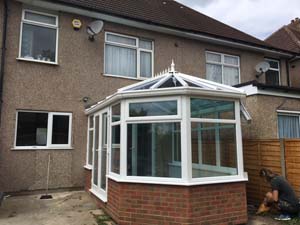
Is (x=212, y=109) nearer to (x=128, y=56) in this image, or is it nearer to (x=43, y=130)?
(x=128, y=56)

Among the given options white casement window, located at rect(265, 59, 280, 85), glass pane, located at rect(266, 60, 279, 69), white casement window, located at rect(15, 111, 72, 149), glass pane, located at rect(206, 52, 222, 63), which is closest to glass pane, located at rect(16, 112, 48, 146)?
white casement window, located at rect(15, 111, 72, 149)

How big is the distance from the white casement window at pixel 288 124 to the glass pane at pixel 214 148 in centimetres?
380

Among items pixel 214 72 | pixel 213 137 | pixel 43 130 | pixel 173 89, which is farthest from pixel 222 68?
pixel 43 130

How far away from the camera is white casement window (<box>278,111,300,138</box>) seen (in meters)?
8.80

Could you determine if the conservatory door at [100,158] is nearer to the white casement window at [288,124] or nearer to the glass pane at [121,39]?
the glass pane at [121,39]

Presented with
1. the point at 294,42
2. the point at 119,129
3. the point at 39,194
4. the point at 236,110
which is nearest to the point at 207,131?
the point at 236,110

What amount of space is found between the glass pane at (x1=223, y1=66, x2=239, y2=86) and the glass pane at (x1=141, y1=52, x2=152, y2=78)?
3719 millimetres

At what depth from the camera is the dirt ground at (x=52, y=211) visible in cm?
566

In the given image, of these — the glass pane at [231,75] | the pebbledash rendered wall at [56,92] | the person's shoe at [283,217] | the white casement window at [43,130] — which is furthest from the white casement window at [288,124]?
the white casement window at [43,130]

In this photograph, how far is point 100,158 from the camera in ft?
23.4

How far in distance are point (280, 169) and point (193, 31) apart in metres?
6.68

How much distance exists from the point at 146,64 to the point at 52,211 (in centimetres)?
642

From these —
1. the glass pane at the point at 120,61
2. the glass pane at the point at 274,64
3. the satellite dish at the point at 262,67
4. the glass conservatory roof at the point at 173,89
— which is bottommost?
the glass conservatory roof at the point at 173,89

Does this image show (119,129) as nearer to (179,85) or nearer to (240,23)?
(179,85)
